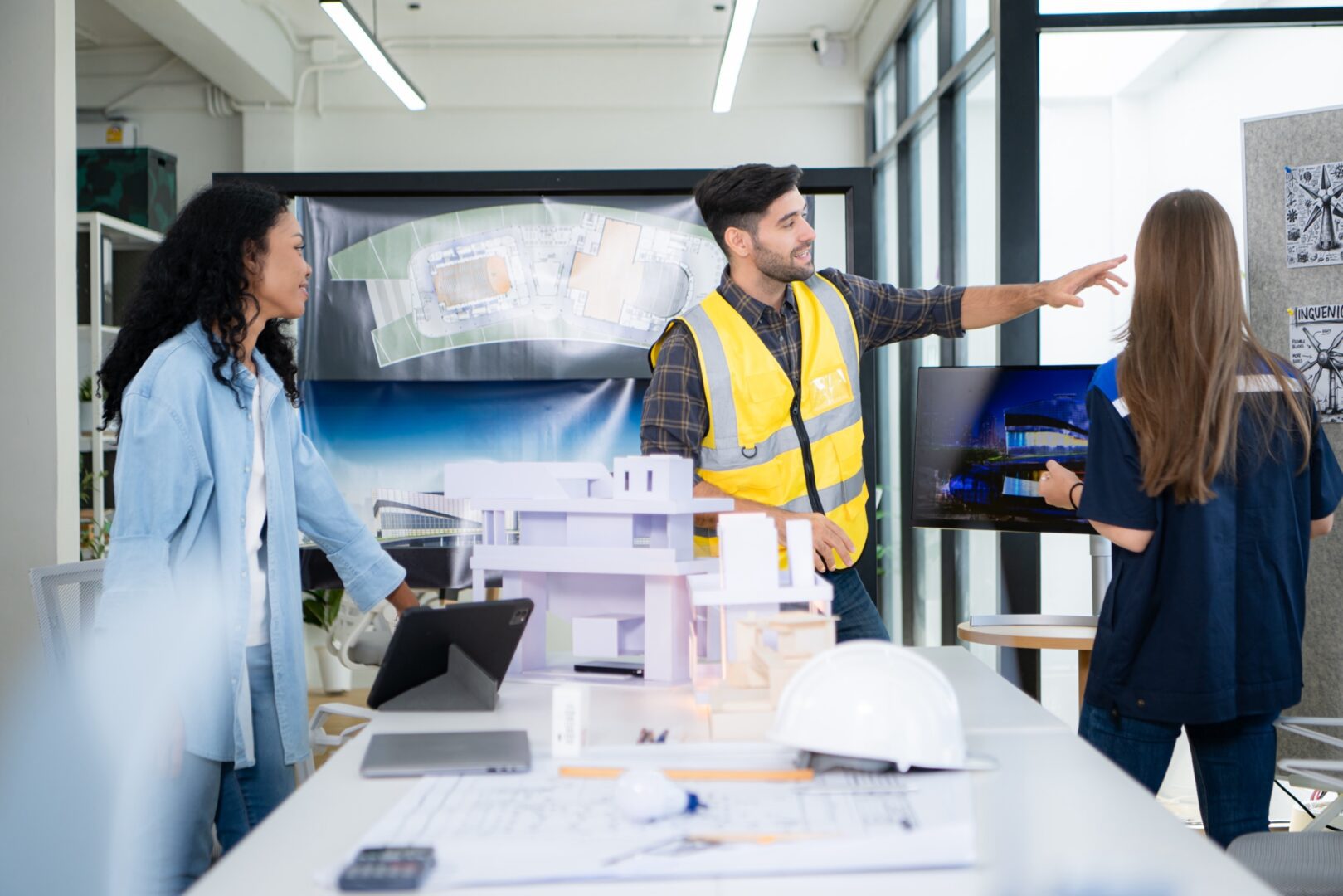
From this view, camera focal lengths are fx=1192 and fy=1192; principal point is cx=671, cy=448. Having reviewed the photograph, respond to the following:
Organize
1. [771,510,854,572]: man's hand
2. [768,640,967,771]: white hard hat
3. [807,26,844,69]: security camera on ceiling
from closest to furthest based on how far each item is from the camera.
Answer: [768,640,967,771]: white hard hat < [771,510,854,572]: man's hand < [807,26,844,69]: security camera on ceiling

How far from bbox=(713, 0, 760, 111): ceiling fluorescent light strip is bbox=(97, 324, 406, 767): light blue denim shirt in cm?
253

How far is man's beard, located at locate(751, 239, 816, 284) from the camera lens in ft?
8.68

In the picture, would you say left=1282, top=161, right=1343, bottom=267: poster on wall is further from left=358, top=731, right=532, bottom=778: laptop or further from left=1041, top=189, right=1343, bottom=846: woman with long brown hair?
left=358, top=731, right=532, bottom=778: laptop

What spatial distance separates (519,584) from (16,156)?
98.6 inches

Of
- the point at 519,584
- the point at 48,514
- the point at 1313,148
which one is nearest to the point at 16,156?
the point at 48,514

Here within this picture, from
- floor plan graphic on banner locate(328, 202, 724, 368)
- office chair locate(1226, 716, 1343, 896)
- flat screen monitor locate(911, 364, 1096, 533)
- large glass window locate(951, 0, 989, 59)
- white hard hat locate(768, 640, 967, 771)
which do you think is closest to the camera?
white hard hat locate(768, 640, 967, 771)

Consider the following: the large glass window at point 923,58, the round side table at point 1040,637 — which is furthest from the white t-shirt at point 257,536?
the large glass window at point 923,58

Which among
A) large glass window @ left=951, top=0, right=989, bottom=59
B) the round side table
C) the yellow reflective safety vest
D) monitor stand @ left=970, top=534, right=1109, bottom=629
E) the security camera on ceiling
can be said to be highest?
the security camera on ceiling

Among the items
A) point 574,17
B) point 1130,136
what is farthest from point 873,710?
point 574,17

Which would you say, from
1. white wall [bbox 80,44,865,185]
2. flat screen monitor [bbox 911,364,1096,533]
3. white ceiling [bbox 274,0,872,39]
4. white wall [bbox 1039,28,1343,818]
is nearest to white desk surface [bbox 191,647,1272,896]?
flat screen monitor [bbox 911,364,1096,533]

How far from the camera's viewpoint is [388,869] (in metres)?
1.06

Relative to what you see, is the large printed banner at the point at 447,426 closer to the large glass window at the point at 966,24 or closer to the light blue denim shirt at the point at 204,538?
the large glass window at the point at 966,24

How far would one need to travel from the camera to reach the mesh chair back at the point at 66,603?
211cm

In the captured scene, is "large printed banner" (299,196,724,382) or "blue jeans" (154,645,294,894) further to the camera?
"large printed banner" (299,196,724,382)
